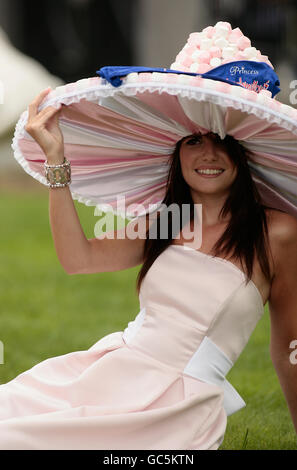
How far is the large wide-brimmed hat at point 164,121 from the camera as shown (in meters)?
2.71

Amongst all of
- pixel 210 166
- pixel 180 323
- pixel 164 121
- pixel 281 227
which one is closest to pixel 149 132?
pixel 164 121

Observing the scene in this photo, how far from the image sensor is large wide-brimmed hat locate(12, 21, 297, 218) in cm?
271

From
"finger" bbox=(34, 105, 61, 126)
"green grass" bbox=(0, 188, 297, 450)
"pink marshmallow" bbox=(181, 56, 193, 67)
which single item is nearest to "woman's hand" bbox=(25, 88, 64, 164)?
"finger" bbox=(34, 105, 61, 126)

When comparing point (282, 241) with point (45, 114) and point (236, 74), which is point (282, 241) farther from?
point (45, 114)

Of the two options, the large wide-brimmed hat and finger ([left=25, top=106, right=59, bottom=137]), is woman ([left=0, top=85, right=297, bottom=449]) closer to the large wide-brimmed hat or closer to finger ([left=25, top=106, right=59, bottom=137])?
finger ([left=25, top=106, right=59, bottom=137])

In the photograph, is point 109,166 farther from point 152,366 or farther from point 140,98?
point 152,366

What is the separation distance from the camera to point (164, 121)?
9.98 feet

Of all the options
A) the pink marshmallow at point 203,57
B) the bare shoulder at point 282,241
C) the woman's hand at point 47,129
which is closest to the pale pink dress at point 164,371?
the bare shoulder at point 282,241

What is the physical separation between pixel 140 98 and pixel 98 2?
51.4ft

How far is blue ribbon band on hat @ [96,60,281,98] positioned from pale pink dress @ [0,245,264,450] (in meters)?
0.61

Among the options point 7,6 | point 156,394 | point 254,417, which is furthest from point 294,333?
point 7,6

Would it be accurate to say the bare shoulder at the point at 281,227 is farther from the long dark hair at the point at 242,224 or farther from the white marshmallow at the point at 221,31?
the white marshmallow at the point at 221,31

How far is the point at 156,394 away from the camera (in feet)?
Answer: 9.32

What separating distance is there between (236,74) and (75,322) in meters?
3.84
